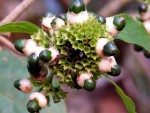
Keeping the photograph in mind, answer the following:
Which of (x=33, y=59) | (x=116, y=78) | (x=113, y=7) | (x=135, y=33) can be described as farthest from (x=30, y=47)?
(x=116, y=78)

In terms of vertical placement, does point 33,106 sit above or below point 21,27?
below

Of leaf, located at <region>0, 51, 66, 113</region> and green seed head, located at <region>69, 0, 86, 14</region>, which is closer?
green seed head, located at <region>69, 0, 86, 14</region>

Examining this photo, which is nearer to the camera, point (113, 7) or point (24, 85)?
point (24, 85)

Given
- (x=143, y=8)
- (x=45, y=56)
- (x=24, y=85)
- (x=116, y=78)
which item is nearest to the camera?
(x=45, y=56)

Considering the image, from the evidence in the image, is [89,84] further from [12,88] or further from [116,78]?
[116,78]

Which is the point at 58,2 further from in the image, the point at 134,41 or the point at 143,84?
the point at 134,41

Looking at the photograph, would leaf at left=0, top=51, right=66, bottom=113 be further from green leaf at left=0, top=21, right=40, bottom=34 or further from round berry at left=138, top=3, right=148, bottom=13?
round berry at left=138, top=3, right=148, bottom=13

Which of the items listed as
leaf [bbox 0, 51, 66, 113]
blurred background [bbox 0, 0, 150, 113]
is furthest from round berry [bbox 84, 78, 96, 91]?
blurred background [bbox 0, 0, 150, 113]
